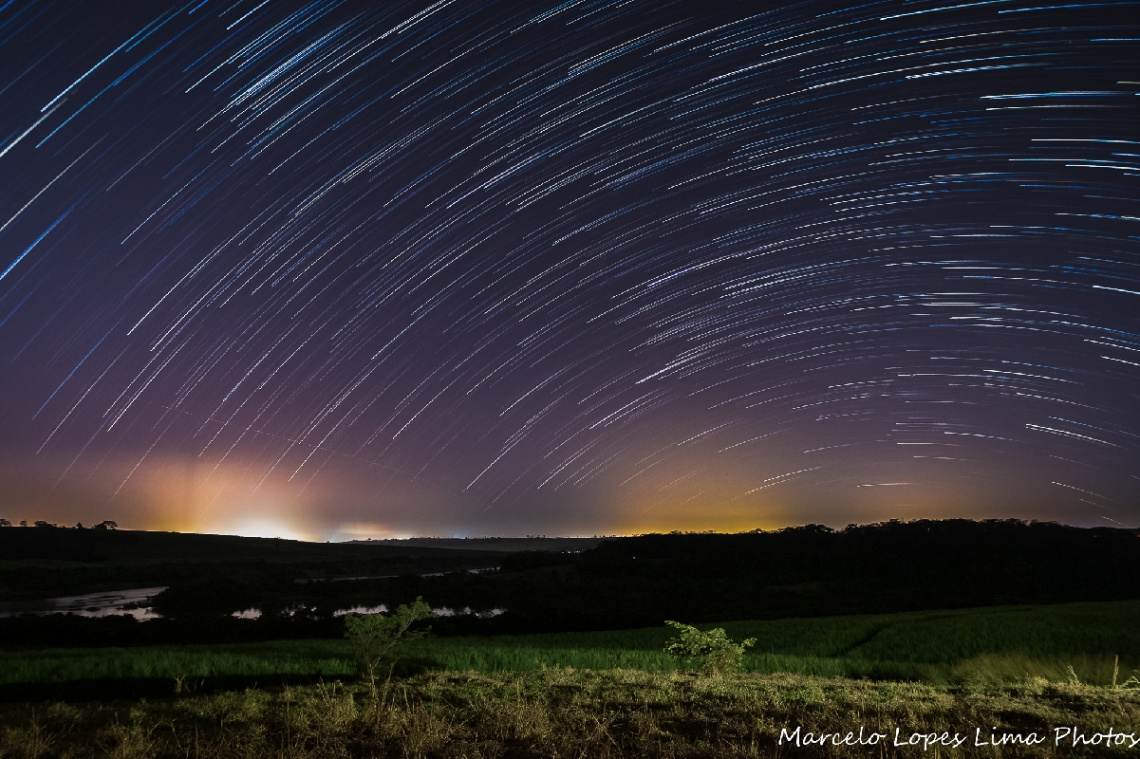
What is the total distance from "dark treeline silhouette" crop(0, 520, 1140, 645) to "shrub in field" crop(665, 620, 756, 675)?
968 inches

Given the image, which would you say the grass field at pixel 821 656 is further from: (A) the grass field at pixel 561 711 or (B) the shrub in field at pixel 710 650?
(B) the shrub in field at pixel 710 650

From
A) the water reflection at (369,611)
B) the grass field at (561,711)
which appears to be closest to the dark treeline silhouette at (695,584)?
the water reflection at (369,611)

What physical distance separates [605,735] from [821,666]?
13.4 m

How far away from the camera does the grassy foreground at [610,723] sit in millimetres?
7133

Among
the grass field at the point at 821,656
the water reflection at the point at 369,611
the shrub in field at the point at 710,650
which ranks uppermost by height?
the shrub in field at the point at 710,650

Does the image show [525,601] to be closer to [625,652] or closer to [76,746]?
[625,652]

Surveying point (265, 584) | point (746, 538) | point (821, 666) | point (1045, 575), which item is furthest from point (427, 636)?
point (746, 538)

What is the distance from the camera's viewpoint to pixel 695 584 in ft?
250

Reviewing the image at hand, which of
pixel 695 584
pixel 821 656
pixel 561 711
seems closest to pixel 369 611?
pixel 695 584

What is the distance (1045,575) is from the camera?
75.5 meters

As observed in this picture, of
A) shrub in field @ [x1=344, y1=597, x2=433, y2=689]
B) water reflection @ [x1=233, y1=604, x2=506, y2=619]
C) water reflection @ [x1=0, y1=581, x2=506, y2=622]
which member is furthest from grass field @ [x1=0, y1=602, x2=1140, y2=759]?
water reflection @ [x1=233, y1=604, x2=506, y2=619]

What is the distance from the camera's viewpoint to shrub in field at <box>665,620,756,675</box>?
1470cm

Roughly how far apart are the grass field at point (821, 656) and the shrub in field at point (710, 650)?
3.81ft

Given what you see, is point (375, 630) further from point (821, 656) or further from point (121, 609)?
point (121, 609)
